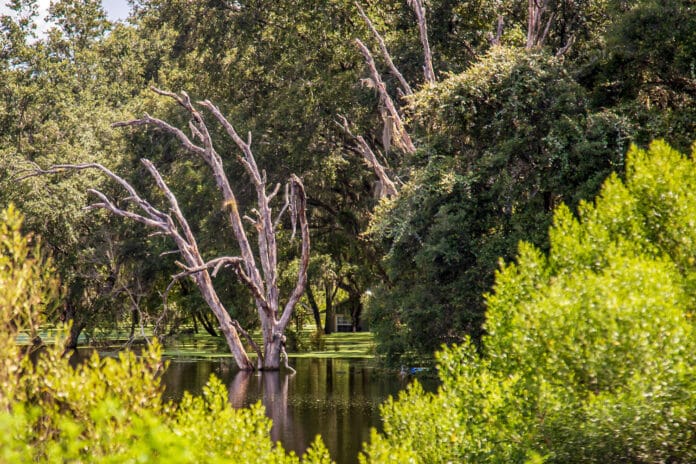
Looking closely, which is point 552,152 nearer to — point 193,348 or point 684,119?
point 684,119

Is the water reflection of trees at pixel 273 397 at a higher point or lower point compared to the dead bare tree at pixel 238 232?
lower

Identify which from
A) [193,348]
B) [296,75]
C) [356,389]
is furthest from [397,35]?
[193,348]

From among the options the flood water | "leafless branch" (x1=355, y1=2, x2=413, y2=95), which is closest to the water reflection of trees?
the flood water

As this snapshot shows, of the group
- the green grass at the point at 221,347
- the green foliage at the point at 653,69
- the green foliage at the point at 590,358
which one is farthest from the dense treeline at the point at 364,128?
the green foliage at the point at 590,358

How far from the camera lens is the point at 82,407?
6.34 m

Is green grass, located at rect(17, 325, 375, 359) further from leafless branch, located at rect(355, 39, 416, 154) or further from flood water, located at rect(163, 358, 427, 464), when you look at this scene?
leafless branch, located at rect(355, 39, 416, 154)

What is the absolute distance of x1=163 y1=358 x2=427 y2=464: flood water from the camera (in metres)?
17.6

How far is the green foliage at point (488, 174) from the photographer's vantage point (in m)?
17.4

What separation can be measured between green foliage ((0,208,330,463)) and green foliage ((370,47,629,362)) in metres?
10.5

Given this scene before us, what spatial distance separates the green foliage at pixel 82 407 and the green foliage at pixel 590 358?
124cm

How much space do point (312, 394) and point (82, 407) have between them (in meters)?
17.9

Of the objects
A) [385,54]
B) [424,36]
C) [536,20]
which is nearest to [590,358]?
[536,20]

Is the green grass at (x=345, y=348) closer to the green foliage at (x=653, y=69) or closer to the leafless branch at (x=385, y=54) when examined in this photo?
the leafless branch at (x=385, y=54)

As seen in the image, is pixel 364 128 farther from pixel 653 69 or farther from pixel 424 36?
pixel 653 69
